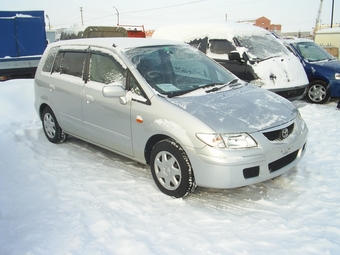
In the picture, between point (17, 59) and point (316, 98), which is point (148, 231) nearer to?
point (316, 98)

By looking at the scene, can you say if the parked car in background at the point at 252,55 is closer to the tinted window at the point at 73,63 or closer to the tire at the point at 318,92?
the tire at the point at 318,92

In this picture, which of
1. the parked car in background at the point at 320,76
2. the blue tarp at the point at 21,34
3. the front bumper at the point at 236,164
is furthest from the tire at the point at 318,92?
the blue tarp at the point at 21,34

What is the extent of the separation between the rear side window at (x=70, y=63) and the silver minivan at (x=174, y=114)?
0.6 inches

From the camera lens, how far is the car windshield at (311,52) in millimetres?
8850

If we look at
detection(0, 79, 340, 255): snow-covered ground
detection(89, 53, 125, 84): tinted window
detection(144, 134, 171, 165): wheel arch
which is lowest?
detection(0, 79, 340, 255): snow-covered ground

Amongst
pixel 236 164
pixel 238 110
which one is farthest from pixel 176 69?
pixel 236 164

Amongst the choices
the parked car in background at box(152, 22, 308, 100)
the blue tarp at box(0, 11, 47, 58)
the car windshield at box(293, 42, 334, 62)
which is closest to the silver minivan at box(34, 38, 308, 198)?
the parked car in background at box(152, 22, 308, 100)

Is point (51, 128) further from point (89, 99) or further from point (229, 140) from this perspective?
point (229, 140)

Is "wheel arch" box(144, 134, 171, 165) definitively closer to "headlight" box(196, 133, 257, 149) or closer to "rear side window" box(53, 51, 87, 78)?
"headlight" box(196, 133, 257, 149)

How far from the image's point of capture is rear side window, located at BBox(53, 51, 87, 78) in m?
4.68

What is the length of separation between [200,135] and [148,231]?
102cm

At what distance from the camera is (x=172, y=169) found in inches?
139

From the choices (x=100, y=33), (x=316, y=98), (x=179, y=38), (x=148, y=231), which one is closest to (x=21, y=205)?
(x=148, y=231)

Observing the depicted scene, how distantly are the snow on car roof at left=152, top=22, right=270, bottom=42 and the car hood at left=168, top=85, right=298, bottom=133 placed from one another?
12.2 ft
